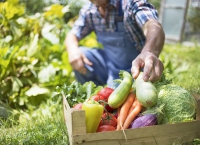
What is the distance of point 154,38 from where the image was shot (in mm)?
2107

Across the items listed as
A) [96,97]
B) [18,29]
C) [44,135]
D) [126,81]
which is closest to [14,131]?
[44,135]

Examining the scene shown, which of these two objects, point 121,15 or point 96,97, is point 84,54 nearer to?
point 121,15

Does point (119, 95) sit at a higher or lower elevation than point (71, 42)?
higher

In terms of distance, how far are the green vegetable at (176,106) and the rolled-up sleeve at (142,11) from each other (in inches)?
31.0

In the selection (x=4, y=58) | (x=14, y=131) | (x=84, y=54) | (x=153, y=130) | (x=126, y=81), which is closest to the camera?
(x=153, y=130)

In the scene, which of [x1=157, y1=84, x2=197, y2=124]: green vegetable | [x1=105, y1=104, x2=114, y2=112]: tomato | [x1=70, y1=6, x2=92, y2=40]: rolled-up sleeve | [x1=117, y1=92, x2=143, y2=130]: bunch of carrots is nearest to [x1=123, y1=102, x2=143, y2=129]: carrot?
[x1=117, y1=92, x2=143, y2=130]: bunch of carrots

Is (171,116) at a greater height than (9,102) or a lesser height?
greater

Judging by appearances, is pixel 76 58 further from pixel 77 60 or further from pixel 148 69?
pixel 148 69

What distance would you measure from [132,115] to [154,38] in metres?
0.65

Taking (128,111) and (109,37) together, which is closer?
(128,111)

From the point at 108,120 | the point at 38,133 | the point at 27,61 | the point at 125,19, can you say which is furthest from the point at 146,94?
the point at 27,61

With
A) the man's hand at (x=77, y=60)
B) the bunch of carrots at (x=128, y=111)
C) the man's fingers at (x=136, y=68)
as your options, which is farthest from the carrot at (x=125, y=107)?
the man's hand at (x=77, y=60)

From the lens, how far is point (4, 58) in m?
2.93

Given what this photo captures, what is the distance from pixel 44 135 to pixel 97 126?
20.3 inches
